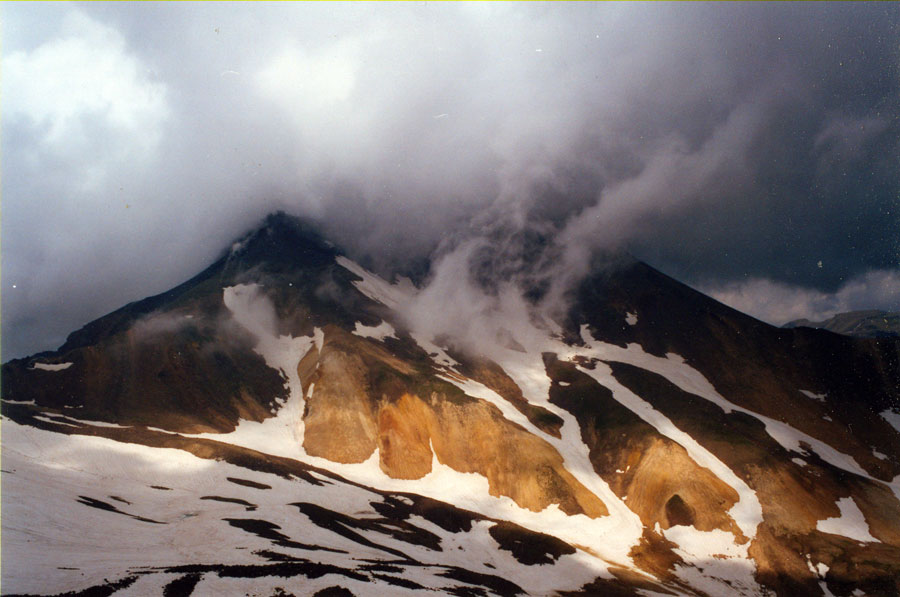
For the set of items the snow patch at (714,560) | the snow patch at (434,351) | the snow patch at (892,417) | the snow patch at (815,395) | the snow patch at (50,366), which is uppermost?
the snow patch at (815,395)

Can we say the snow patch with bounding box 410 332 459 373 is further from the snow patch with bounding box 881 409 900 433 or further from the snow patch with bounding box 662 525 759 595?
the snow patch with bounding box 881 409 900 433

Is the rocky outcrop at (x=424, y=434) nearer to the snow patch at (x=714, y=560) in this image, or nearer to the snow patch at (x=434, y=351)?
the snow patch at (x=714, y=560)

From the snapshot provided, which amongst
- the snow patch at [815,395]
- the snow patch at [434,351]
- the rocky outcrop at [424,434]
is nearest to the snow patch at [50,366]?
the rocky outcrop at [424,434]

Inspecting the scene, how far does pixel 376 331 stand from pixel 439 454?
60.1 metres

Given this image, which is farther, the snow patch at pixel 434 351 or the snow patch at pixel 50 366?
the snow patch at pixel 434 351

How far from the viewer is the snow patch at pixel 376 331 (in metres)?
139

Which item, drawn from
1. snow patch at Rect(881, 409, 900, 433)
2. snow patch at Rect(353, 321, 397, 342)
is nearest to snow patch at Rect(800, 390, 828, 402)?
snow patch at Rect(881, 409, 900, 433)

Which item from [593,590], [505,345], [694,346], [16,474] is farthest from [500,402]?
[16,474]

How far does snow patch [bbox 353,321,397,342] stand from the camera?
457 ft

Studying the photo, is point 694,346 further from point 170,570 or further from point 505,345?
point 170,570

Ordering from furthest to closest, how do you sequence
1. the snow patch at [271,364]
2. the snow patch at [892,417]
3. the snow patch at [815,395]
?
the snow patch at [815,395], the snow patch at [892,417], the snow patch at [271,364]

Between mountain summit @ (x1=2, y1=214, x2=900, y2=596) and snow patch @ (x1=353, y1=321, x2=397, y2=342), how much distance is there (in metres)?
1.24

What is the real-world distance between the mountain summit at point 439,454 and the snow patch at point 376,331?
4.06 ft

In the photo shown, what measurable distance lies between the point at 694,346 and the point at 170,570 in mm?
145929
